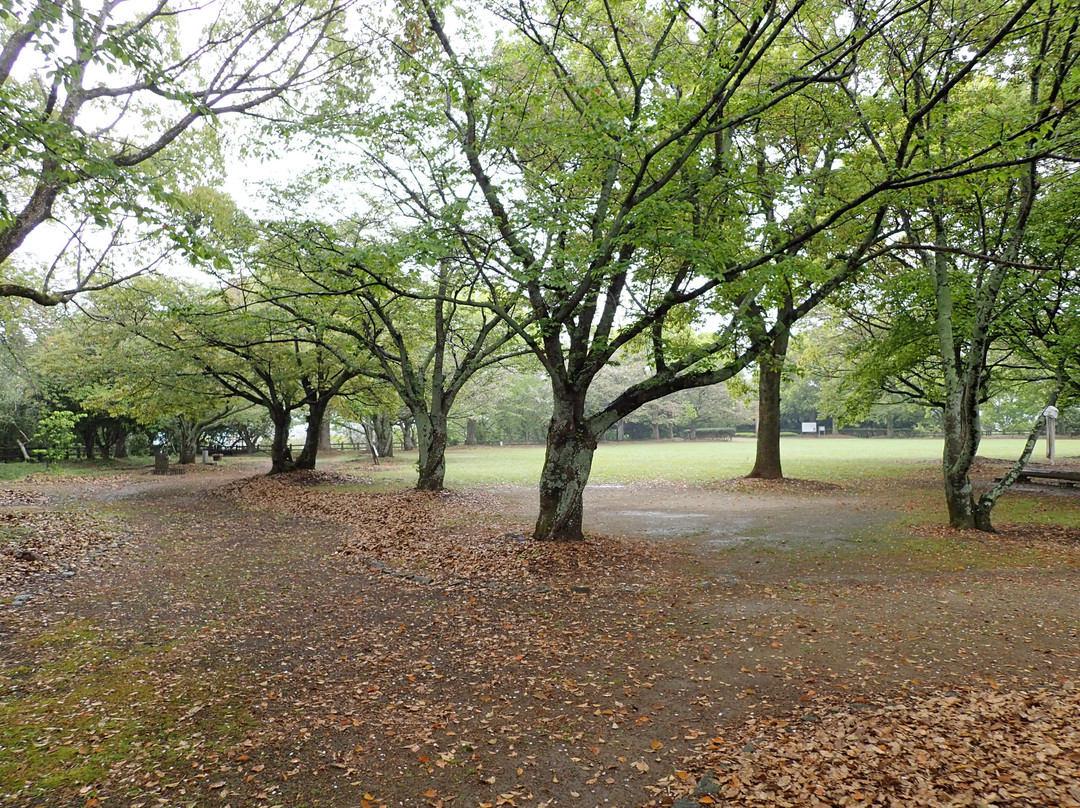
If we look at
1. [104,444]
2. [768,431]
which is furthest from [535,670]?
[104,444]

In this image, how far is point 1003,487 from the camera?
11.2 metres

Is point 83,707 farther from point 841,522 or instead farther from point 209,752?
point 841,522

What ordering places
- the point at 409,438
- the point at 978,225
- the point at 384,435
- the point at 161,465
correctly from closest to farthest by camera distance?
1. the point at 978,225
2. the point at 161,465
3. the point at 384,435
4. the point at 409,438

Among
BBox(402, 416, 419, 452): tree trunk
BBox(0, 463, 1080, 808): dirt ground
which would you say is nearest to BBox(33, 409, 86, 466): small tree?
BBox(0, 463, 1080, 808): dirt ground

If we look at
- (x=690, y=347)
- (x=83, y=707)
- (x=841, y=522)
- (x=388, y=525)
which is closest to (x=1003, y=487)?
(x=841, y=522)

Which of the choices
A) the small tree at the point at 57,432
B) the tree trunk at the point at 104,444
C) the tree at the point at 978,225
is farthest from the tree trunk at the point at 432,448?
the tree trunk at the point at 104,444

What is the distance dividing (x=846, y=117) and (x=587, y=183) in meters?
4.80

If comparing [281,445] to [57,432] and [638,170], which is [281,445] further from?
[638,170]

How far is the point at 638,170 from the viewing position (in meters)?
8.84

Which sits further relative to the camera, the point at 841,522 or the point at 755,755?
the point at 841,522

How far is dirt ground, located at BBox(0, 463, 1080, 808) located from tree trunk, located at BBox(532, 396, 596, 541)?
0.53 meters

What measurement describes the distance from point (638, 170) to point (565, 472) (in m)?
4.84

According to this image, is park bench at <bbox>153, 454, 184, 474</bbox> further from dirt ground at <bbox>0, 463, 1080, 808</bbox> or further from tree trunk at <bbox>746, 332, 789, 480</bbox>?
tree trunk at <bbox>746, 332, 789, 480</bbox>

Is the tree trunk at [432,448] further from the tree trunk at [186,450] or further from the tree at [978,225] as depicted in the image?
the tree trunk at [186,450]
